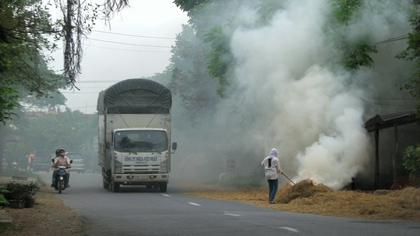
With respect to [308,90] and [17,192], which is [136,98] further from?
[17,192]

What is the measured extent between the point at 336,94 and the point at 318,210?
909cm

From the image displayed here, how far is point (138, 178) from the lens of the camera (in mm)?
25969

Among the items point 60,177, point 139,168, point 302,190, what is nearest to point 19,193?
point 302,190

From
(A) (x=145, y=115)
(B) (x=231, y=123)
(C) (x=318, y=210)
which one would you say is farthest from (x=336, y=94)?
(B) (x=231, y=123)

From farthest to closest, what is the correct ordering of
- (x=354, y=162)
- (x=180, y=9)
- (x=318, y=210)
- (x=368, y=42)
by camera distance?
(x=180, y=9), (x=368, y=42), (x=354, y=162), (x=318, y=210)

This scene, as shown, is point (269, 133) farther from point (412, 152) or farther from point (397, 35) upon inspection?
point (412, 152)

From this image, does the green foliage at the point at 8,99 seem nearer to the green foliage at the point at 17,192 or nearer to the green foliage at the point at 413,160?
the green foliage at the point at 17,192

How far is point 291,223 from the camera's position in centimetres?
1334

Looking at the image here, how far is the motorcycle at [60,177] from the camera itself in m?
26.3

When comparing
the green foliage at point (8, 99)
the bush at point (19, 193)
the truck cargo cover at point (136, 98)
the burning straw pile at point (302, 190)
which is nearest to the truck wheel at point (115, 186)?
the truck cargo cover at point (136, 98)

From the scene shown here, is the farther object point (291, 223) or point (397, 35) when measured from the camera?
point (397, 35)

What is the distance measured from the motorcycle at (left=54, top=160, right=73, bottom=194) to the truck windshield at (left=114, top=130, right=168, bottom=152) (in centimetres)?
225

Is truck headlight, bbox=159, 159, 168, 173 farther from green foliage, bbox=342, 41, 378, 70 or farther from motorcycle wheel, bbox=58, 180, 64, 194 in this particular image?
green foliage, bbox=342, 41, 378, 70

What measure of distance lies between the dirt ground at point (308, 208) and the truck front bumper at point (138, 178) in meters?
4.40
